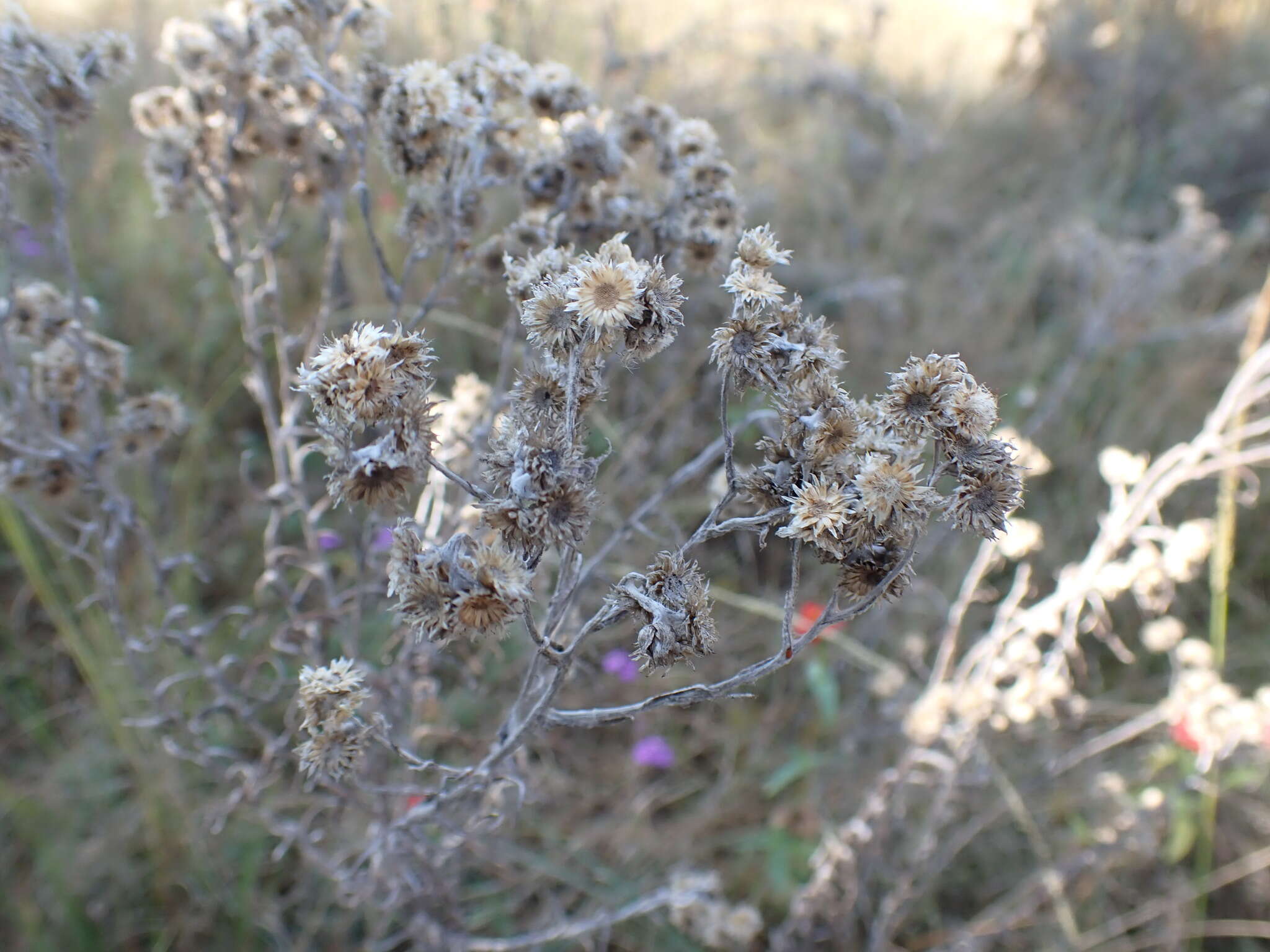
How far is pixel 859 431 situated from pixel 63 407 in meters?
1.53

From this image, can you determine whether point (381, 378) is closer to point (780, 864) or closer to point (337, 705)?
point (337, 705)

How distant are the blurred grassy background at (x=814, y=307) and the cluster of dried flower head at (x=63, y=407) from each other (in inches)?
13.5

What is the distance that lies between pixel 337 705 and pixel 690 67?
4.63 m

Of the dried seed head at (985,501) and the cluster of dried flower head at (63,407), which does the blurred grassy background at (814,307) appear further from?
the dried seed head at (985,501)

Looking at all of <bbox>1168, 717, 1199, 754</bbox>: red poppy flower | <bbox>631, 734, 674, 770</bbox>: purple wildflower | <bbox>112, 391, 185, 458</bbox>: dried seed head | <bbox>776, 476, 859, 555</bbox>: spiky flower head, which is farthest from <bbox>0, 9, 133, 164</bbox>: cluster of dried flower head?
<bbox>1168, 717, 1199, 754</bbox>: red poppy flower

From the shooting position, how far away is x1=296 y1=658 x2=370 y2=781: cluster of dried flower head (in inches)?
37.7

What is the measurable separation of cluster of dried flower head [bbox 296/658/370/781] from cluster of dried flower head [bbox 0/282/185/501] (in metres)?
0.76

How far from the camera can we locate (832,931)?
2.23 m

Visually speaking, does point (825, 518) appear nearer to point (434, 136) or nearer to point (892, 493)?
point (892, 493)

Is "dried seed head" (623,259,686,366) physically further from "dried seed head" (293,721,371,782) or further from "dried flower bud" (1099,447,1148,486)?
"dried flower bud" (1099,447,1148,486)

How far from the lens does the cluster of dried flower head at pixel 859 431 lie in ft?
3.07

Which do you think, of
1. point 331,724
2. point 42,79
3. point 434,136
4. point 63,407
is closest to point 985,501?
point 331,724

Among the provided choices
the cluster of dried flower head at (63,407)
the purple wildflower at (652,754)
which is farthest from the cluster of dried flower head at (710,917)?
the cluster of dried flower head at (63,407)

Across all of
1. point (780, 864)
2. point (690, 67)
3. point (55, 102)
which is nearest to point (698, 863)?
point (780, 864)
